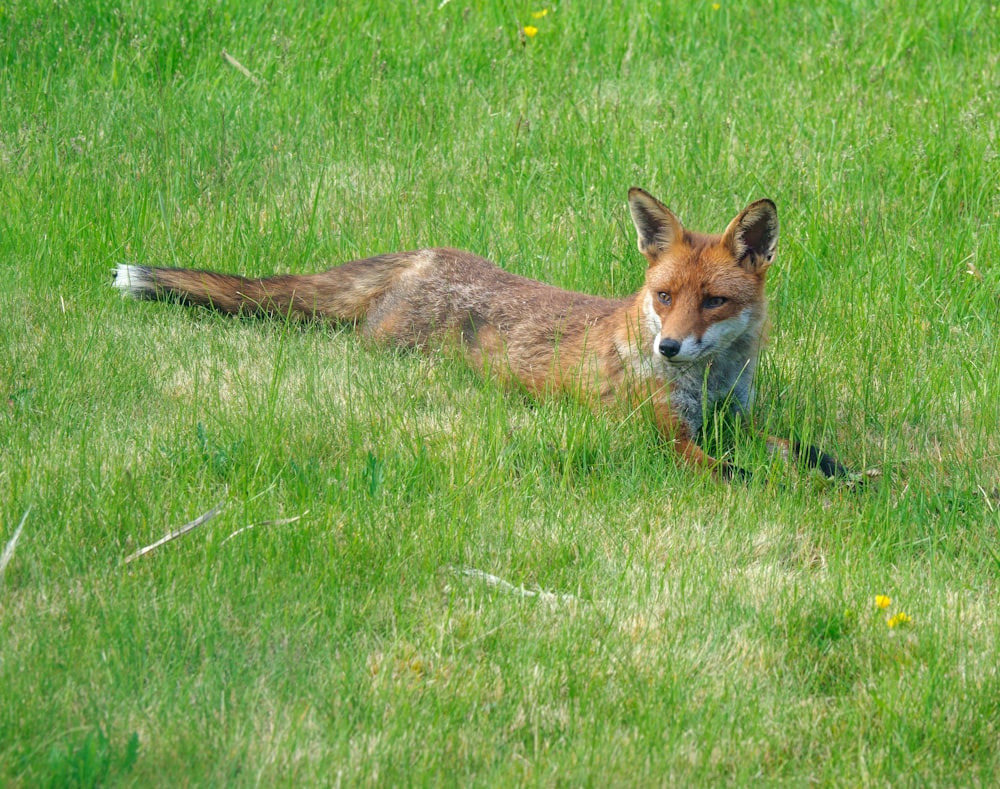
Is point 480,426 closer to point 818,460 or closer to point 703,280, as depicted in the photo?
point 703,280

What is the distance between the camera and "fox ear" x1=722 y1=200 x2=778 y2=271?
199 inches

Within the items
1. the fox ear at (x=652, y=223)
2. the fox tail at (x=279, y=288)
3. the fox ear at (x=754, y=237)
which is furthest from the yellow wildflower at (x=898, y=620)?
the fox tail at (x=279, y=288)

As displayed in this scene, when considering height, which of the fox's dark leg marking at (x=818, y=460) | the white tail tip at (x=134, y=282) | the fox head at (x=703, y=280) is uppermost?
the fox head at (x=703, y=280)

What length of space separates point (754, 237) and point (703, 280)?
369 millimetres

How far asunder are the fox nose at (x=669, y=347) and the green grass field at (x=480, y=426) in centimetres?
47

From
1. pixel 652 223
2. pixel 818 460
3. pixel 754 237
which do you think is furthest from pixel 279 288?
pixel 818 460

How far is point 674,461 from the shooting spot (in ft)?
16.0

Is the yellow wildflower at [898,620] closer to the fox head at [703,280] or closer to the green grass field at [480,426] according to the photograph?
the green grass field at [480,426]

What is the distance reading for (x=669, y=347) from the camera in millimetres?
4762

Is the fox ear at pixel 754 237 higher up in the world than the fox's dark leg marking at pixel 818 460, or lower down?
higher up

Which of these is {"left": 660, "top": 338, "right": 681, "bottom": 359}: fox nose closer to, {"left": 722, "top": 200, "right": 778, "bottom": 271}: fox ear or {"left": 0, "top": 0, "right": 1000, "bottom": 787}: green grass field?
{"left": 0, "top": 0, "right": 1000, "bottom": 787}: green grass field

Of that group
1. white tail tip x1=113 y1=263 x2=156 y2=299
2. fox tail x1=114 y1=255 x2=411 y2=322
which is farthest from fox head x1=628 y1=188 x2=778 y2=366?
white tail tip x1=113 y1=263 x2=156 y2=299

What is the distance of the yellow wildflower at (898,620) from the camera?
12.2ft

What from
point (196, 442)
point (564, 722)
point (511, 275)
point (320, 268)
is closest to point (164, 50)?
point (320, 268)
